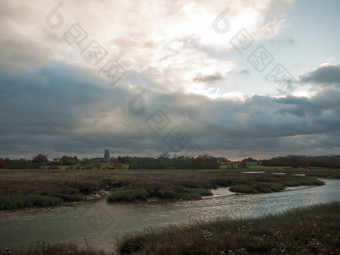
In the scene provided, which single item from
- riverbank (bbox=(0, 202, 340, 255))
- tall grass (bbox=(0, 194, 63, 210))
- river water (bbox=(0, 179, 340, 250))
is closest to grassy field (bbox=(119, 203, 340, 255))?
riverbank (bbox=(0, 202, 340, 255))

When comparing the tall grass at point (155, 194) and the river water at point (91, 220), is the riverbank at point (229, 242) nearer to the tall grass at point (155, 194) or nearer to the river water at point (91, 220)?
the river water at point (91, 220)

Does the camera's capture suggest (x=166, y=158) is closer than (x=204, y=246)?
No

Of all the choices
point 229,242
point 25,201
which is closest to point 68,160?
point 25,201

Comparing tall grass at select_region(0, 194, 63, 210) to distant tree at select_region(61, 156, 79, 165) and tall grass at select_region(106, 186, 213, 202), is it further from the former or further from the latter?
distant tree at select_region(61, 156, 79, 165)

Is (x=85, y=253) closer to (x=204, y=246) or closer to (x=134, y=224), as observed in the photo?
(x=204, y=246)

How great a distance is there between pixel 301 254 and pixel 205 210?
15.9 meters

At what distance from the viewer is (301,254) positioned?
348 inches

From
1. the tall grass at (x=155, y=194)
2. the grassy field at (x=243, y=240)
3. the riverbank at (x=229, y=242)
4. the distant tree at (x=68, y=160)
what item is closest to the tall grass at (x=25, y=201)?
the tall grass at (x=155, y=194)

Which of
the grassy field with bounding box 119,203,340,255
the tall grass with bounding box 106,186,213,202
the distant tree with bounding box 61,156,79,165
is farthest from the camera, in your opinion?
the distant tree with bounding box 61,156,79,165

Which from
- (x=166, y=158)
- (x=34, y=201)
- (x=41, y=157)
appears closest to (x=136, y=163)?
(x=166, y=158)

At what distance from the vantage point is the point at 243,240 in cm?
1073

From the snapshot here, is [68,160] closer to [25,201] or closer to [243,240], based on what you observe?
[25,201]

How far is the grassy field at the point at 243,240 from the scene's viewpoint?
9633mm

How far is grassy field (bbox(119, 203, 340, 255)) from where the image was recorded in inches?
379
